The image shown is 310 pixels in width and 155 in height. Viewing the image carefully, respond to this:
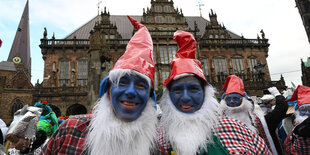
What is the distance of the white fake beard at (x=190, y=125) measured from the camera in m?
1.75

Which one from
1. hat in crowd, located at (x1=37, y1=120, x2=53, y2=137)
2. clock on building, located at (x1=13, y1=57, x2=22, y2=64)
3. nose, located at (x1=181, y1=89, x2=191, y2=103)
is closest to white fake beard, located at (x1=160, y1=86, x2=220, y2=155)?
nose, located at (x1=181, y1=89, x2=191, y2=103)

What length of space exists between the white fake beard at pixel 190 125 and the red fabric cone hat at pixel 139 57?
1.55 feet

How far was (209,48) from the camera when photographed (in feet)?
77.0

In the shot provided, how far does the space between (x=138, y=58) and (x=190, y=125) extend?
2.85 feet

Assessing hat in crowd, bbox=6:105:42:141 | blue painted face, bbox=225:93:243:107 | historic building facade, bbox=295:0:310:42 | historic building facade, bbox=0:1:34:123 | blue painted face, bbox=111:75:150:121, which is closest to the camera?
blue painted face, bbox=111:75:150:121

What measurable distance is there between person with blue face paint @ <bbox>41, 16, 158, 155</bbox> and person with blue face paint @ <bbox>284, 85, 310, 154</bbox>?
1.73 meters

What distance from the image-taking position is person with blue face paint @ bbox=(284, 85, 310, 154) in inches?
82.8

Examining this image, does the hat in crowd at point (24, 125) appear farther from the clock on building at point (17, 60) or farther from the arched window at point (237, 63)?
the clock on building at point (17, 60)

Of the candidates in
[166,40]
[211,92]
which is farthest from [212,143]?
[166,40]

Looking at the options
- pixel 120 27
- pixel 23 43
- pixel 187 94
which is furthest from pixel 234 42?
pixel 23 43

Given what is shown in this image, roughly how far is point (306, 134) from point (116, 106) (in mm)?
2149

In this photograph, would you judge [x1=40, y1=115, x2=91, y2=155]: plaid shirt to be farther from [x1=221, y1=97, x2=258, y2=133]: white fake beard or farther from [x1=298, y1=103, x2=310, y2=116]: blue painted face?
[x1=298, y1=103, x2=310, y2=116]: blue painted face

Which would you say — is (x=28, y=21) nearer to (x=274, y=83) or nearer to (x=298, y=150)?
(x=274, y=83)

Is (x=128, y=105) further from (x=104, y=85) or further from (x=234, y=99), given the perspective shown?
(x=234, y=99)
